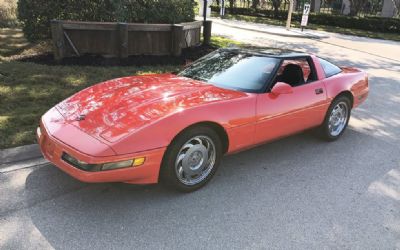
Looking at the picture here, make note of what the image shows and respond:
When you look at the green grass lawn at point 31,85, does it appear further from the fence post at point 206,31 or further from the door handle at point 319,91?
the door handle at point 319,91

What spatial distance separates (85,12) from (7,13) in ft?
19.0

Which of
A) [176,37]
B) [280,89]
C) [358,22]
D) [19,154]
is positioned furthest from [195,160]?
[358,22]

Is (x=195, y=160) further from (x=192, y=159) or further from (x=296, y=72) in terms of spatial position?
(x=296, y=72)

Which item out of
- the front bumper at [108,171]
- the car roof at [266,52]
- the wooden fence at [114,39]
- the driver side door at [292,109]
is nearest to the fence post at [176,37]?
the wooden fence at [114,39]

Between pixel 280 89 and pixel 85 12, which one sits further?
pixel 85 12

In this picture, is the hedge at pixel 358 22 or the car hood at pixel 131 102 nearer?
the car hood at pixel 131 102

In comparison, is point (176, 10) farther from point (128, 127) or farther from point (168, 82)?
point (128, 127)

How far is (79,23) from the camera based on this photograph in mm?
8359

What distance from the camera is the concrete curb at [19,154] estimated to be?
13.6 feet

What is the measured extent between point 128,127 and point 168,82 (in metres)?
1.25

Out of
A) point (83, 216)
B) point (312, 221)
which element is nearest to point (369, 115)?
point (312, 221)

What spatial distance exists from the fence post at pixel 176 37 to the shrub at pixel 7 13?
21.7 ft

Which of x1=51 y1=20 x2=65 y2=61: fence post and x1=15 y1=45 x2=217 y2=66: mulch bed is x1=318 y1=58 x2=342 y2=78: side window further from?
x1=51 y1=20 x2=65 y2=61: fence post

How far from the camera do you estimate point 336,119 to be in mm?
5363
